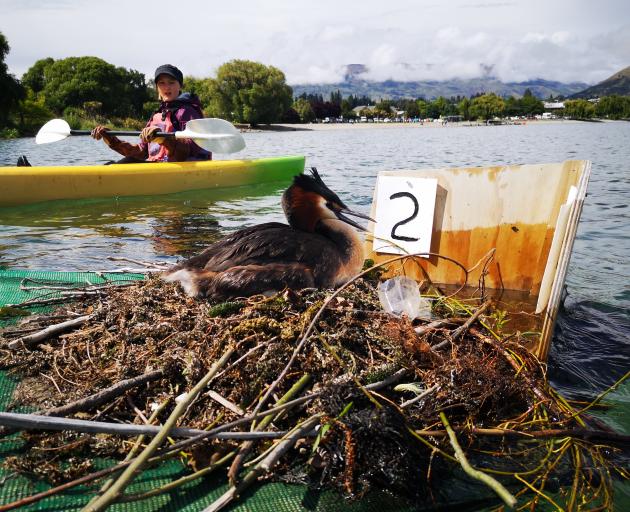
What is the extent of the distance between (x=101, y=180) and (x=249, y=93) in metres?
65.8

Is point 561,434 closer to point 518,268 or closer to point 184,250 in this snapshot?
point 518,268

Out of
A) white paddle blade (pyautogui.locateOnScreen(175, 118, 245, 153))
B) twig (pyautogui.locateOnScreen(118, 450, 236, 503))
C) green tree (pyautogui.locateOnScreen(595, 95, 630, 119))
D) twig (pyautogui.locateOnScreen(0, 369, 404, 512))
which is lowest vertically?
green tree (pyautogui.locateOnScreen(595, 95, 630, 119))

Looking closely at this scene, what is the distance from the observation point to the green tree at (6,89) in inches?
1690

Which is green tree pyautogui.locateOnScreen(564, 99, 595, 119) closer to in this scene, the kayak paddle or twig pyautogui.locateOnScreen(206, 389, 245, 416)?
the kayak paddle

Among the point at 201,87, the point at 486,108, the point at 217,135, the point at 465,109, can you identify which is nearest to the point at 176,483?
the point at 217,135

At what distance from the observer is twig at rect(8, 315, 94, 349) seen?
3371 millimetres

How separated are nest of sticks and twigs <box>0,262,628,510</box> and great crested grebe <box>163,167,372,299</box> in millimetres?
125

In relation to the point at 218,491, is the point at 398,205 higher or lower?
higher

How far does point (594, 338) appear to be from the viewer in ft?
16.4

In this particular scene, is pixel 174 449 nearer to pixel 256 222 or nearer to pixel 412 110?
pixel 256 222

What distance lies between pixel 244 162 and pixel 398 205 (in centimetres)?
937

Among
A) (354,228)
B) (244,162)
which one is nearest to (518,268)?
(354,228)

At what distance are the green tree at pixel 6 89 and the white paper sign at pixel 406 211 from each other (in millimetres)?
46524

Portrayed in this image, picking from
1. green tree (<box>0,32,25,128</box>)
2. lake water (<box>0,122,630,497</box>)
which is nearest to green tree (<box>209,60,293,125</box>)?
green tree (<box>0,32,25,128</box>)
